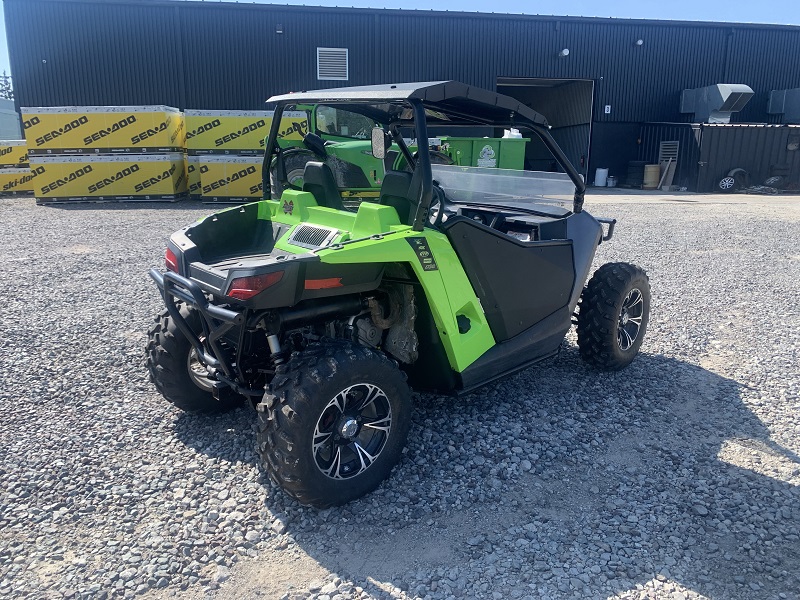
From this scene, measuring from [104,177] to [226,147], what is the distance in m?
2.95

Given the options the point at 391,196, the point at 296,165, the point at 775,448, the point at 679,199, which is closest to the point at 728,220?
the point at 679,199

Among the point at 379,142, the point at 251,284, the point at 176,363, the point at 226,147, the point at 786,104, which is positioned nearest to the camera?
the point at 251,284

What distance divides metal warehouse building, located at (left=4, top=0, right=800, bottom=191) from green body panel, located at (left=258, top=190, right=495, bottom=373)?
18.3 m

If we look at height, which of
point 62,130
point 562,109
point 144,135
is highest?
point 562,109

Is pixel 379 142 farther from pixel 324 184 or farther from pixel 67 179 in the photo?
pixel 67 179

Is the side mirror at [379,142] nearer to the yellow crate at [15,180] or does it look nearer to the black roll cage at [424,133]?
the black roll cage at [424,133]

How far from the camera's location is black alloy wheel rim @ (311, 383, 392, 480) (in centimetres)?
303

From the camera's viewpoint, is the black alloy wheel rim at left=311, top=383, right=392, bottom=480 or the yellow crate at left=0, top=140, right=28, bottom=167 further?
the yellow crate at left=0, top=140, right=28, bottom=167

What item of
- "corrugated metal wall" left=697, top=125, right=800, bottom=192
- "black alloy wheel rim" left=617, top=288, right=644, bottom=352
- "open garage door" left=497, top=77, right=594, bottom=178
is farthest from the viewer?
"open garage door" left=497, top=77, right=594, bottom=178

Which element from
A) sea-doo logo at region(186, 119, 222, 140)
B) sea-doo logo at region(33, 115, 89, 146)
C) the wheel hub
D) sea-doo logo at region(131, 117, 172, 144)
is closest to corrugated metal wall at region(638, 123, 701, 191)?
sea-doo logo at region(186, 119, 222, 140)

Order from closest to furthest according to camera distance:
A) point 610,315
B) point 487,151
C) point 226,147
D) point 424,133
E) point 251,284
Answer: point 251,284 → point 424,133 → point 610,315 → point 226,147 → point 487,151

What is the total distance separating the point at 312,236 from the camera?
3.58m

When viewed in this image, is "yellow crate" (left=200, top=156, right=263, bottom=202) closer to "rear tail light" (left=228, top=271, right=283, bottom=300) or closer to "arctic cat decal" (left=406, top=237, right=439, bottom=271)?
"arctic cat decal" (left=406, top=237, right=439, bottom=271)

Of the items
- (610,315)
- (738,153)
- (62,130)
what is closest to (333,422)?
(610,315)
